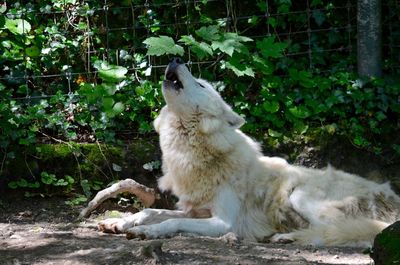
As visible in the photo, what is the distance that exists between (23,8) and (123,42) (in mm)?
1217

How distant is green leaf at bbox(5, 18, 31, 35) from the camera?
24.6 feet

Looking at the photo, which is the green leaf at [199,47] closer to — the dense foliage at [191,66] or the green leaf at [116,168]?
the dense foliage at [191,66]

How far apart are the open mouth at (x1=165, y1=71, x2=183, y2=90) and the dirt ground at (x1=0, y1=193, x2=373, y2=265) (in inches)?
52.0

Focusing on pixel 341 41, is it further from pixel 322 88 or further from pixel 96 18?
pixel 96 18

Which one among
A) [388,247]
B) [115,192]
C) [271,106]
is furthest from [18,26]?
[388,247]

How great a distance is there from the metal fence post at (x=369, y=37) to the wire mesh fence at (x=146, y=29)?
311 mm

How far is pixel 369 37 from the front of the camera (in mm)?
7613

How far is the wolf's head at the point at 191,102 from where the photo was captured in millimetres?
5820

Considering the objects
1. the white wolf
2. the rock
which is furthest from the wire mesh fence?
the rock

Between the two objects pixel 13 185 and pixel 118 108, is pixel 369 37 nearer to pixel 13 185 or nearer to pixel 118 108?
pixel 118 108

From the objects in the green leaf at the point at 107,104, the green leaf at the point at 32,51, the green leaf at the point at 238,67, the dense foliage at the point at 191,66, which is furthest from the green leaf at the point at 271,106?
the green leaf at the point at 32,51

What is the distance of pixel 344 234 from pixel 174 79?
6.27ft

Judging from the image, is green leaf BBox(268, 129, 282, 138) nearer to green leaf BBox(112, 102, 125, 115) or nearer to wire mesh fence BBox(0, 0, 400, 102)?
wire mesh fence BBox(0, 0, 400, 102)

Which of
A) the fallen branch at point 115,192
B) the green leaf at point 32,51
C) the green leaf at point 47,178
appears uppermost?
the green leaf at point 32,51
